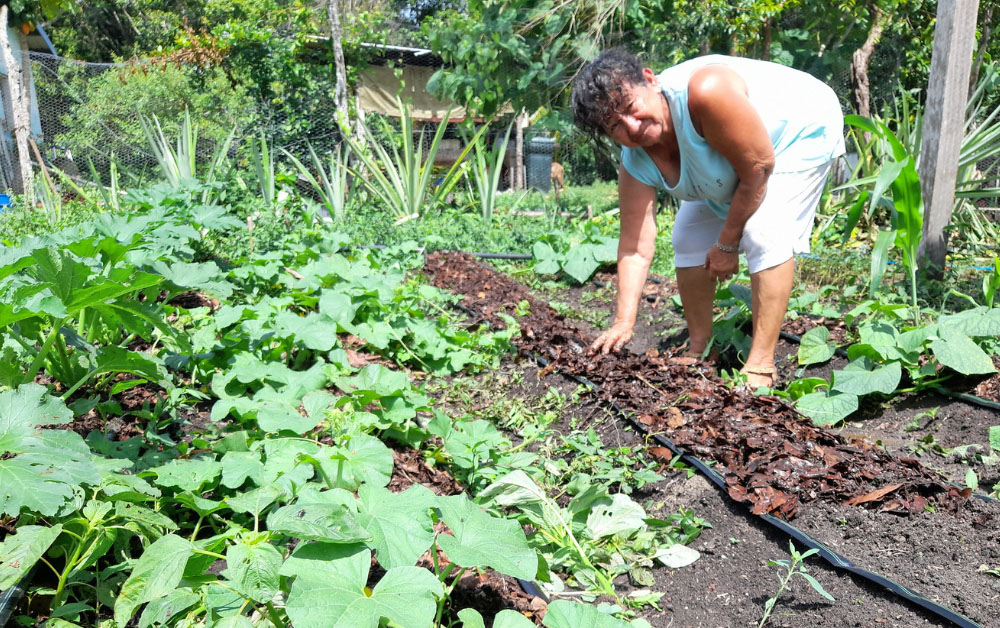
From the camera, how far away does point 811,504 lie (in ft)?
6.09

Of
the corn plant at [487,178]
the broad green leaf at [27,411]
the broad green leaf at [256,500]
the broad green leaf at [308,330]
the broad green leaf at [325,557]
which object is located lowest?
the corn plant at [487,178]

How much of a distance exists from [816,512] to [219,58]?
13.4 metres

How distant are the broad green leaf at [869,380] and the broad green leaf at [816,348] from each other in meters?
0.32

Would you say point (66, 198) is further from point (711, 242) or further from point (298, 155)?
point (711, 242)

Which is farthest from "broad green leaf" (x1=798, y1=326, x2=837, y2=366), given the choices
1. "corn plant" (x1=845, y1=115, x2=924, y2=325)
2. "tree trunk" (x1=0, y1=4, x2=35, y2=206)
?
"tree trunk" (x1=0, y1=4, x2=35, y2=206)

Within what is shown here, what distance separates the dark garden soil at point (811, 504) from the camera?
151cm

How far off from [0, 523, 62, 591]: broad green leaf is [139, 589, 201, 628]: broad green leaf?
0.68 feet

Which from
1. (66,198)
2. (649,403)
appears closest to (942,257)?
(649,403)

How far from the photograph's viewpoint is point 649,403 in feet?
8.06

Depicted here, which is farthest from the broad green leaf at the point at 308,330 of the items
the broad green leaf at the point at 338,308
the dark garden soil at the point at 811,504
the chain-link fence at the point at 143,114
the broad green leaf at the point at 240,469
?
the chain-link fence at the point at 143,114

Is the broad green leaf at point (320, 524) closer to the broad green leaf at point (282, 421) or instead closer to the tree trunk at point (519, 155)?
the broad green leaf at point (282, 421)

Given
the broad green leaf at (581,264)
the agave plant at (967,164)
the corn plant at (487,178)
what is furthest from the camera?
the corn plant at (487,178)

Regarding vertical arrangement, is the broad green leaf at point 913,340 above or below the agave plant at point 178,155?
above

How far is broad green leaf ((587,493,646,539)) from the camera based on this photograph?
1.79 m
